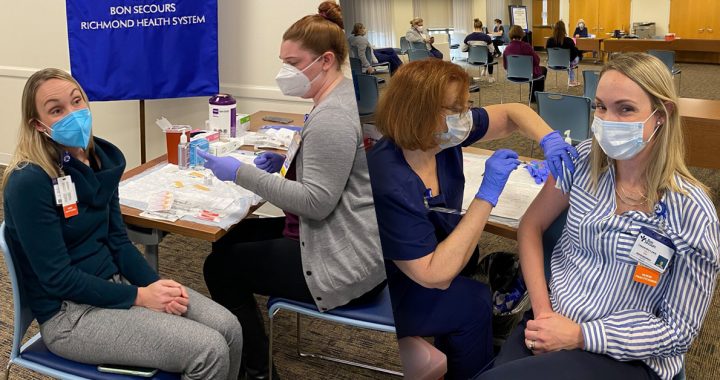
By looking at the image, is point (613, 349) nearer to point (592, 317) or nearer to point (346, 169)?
point (592, 317)

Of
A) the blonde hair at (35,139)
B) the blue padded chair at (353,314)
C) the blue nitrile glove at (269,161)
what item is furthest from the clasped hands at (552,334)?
the blonde hair at (35,139)

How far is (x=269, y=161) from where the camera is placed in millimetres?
736

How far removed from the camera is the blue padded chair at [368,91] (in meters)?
0.33

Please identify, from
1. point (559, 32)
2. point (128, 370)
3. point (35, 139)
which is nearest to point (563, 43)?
point (559, 32)

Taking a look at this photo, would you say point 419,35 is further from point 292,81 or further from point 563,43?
point 292,81

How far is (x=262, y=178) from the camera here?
696mm

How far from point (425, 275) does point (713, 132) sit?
0.56 feet

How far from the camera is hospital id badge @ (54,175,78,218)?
921mm

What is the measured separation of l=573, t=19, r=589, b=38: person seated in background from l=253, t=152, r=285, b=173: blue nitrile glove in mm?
435

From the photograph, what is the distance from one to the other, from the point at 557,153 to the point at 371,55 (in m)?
0.11

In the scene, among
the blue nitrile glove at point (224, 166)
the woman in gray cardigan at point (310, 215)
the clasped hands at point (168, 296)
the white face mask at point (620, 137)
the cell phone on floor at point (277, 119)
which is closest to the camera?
the white face mask at point (620, 137)

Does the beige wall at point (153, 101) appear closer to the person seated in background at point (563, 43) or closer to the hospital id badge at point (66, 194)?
the hospital id badge at point (66, 194)

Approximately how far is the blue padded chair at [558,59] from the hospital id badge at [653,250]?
0.10 metres

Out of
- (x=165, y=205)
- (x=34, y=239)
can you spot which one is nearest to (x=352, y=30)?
(x=165, y=205)
